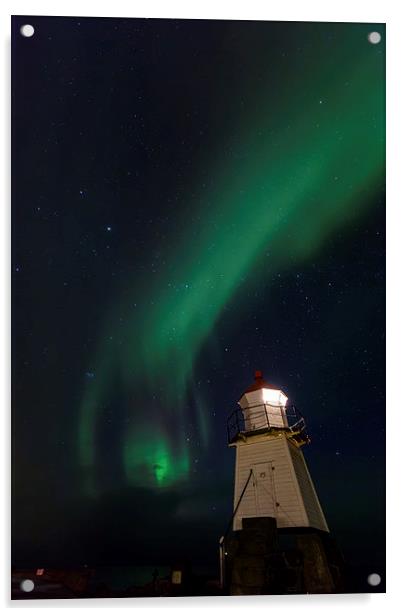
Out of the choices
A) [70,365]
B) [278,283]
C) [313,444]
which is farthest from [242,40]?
[313,444]

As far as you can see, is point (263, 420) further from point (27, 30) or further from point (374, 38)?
point (27, 30)

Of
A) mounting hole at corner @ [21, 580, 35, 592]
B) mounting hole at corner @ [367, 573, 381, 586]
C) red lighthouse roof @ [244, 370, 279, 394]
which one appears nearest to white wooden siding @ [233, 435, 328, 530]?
red lighthouse roof @ [244, 370, 279, 394]

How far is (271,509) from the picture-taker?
23.7ft

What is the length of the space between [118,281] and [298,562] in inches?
115

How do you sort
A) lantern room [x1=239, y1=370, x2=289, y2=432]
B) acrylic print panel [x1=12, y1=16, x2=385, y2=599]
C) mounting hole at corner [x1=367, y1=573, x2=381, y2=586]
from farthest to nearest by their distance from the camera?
lantern room [x1=239, y1=370, x2=289, y2=432], acrylic print panel [x1=12, y1=16, x2=385, y2=599], mounting hole at corner [x1=367, y1=573, x2=381, y2=586]

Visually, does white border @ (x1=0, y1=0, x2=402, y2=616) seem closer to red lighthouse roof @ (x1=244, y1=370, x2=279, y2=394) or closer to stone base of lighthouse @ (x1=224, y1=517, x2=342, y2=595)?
stone base of lighthouse @ (x1=224, y1=517, x2=342, y2=595)

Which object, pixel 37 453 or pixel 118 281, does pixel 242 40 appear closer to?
pixel 118 281

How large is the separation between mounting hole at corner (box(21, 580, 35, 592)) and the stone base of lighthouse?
1.54m

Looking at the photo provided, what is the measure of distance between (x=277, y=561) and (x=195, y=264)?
2.75 m

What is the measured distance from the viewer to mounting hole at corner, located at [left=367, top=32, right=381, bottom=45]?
6.39m

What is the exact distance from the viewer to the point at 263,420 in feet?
25.5
